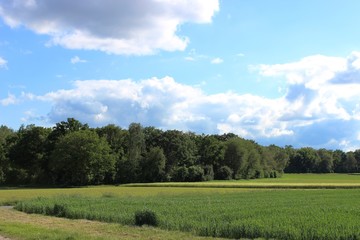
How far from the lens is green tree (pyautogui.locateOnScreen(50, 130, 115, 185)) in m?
107

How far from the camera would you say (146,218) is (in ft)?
90.5

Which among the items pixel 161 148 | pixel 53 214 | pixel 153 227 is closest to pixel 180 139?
pixel 161 148

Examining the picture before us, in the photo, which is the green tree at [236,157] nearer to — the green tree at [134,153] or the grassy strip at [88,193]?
the green tree at [134,153]

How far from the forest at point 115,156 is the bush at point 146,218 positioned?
82.0 meters

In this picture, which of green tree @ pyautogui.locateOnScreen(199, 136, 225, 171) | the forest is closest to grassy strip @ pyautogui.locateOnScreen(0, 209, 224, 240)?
the forest

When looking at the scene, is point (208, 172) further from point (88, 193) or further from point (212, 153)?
point (88, 193)

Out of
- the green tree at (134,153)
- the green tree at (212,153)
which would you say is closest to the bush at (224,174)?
the green tree at (212,153)

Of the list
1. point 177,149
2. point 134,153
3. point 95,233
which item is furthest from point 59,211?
point 177,149

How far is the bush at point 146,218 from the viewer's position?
27.3 meters

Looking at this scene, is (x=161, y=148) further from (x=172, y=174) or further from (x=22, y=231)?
(x=22, y=231)

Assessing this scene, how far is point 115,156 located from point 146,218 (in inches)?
3719

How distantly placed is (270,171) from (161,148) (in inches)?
2038

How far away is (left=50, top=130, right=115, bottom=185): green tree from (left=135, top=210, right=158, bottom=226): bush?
8188 centimetres

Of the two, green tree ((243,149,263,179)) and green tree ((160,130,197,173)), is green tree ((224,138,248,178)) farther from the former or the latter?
green tree ((160,130,197,173))
